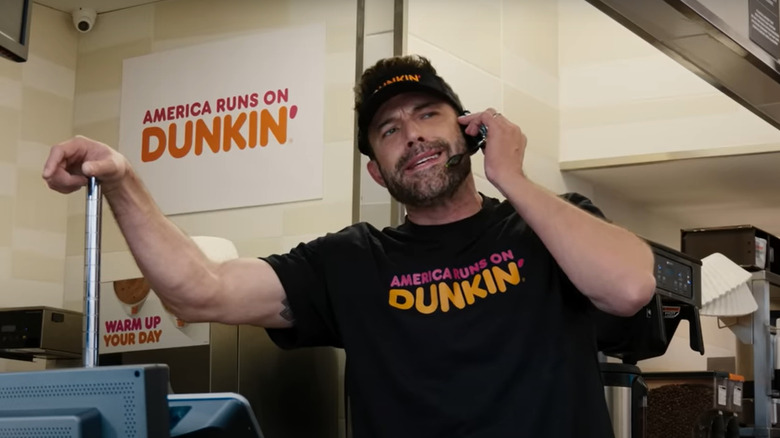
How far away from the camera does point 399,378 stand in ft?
6.07

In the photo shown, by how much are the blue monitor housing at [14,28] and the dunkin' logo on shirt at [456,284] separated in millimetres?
763

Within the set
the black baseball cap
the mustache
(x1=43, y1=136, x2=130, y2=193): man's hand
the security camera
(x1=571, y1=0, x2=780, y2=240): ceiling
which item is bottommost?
(x1=43, y1=136, x2=130, y2=193): man's hand

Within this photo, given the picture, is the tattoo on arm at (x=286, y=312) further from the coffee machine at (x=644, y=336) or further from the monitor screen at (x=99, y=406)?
the monitor screen at (x=99, y=406)

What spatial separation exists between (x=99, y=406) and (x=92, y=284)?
32cm

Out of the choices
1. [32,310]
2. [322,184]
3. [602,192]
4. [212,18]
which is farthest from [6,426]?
[602,192]

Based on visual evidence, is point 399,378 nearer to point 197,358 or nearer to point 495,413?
point 495,413

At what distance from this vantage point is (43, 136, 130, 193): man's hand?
4.87 ft

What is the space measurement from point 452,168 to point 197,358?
1.65 meters

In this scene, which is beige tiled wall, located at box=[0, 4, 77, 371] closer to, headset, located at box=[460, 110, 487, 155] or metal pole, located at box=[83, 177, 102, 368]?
headset, located at box=[460, 110, 487, 155]

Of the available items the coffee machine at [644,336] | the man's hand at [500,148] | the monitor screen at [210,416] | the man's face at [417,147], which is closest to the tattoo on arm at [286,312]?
the man's face at [417,147]

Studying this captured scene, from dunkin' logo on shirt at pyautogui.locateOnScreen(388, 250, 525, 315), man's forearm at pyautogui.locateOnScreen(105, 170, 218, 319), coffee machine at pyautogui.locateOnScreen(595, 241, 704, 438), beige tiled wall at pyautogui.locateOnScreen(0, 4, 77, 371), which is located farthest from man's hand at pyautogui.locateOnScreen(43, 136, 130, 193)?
beige tiled wall at pyautogui.locateOnScreen(0, 4, 77, 371)

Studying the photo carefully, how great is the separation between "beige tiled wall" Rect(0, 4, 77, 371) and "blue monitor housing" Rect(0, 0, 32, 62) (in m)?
2.65

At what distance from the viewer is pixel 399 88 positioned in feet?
6.85

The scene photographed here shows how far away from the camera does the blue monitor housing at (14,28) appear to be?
6.08 feet
